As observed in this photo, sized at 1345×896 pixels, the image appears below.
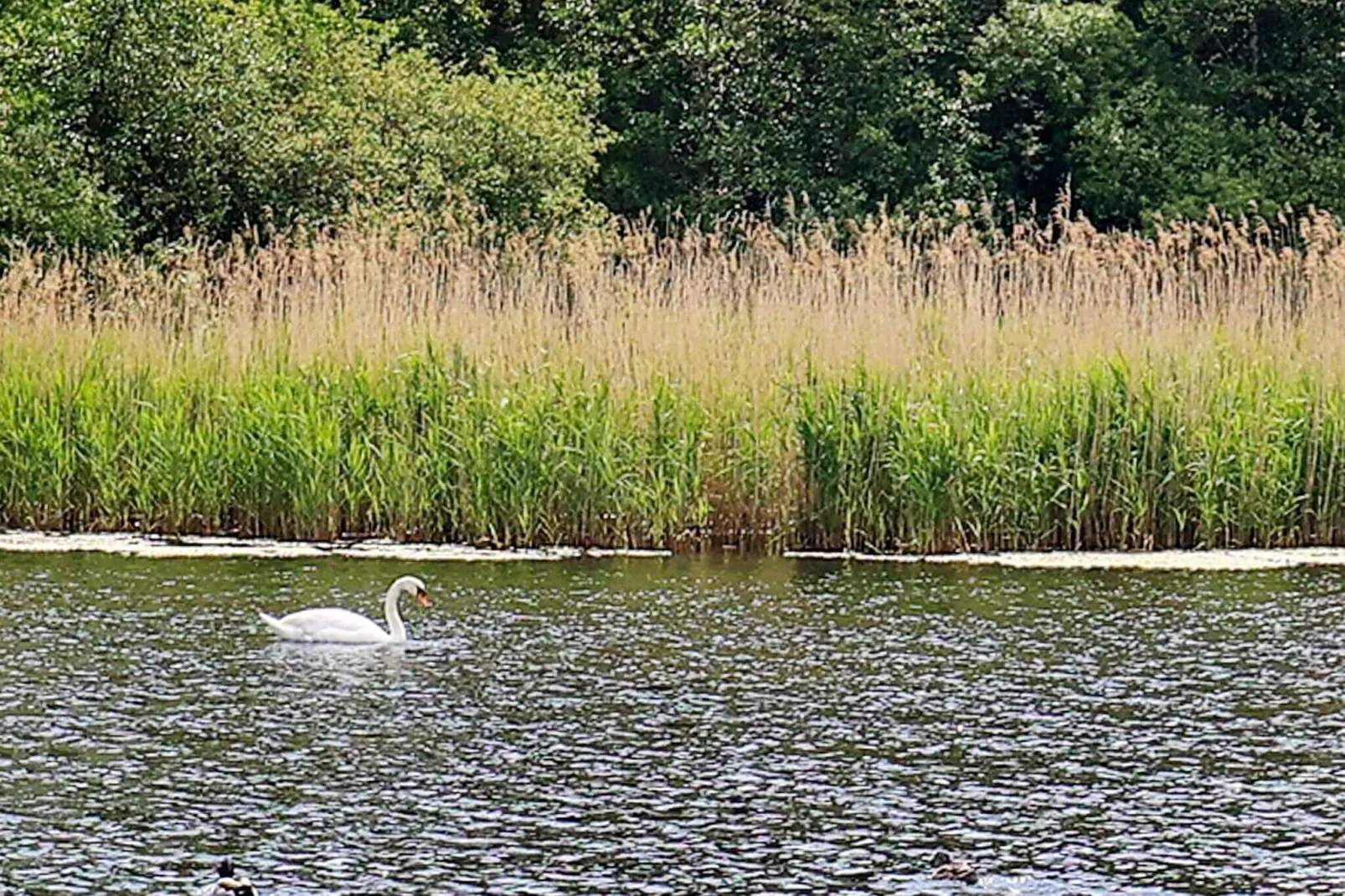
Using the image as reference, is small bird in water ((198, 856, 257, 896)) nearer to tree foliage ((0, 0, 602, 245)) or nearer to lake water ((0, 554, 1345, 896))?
lake water ((0, 554, 1345, 896))

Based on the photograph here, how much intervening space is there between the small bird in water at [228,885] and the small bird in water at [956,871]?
210cm

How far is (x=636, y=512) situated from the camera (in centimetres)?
1552

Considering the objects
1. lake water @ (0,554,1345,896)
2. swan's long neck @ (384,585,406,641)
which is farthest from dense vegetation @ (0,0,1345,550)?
swan's long neck @ (384,585,406,641)

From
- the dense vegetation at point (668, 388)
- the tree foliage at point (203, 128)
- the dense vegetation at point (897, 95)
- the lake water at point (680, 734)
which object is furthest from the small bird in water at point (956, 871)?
the dense vegetation at point (897, 95)

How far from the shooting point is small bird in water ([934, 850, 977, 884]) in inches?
308

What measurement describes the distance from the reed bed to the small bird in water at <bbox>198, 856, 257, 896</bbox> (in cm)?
787

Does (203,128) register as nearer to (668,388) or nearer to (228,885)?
(668,388)

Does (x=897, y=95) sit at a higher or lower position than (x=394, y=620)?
higher

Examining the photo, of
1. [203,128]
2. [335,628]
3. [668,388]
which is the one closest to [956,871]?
[335,628]

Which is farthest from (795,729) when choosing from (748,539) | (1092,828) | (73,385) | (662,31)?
(662,31)

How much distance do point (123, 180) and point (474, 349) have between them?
800 cm

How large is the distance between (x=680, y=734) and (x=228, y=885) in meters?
3.17

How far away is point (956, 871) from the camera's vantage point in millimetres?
7836

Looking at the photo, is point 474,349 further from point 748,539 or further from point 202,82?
point 202,82
